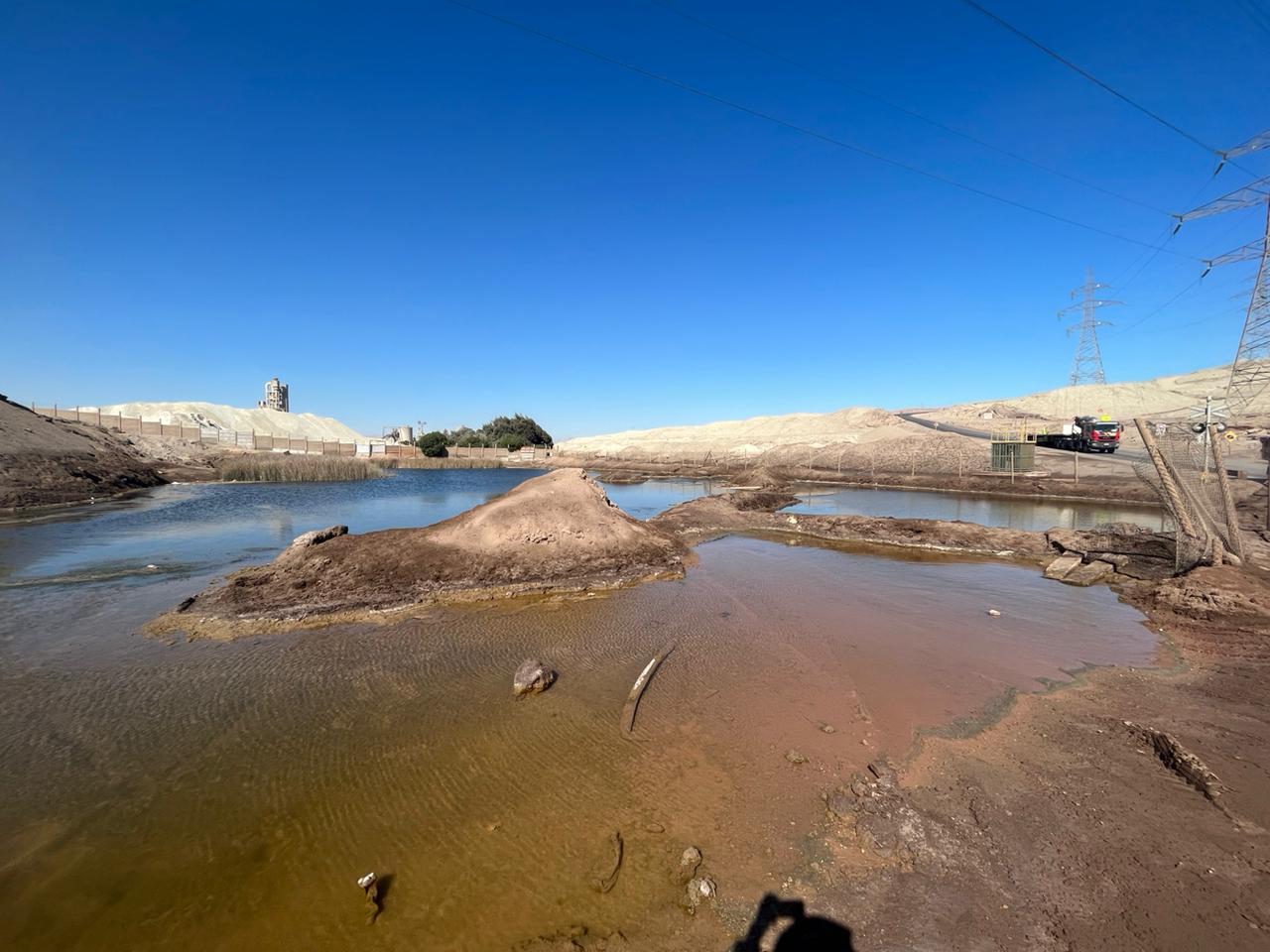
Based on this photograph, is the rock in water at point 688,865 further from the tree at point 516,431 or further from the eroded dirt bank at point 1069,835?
the tree at point 516,431

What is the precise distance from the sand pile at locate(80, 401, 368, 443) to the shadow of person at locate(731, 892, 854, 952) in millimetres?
101084

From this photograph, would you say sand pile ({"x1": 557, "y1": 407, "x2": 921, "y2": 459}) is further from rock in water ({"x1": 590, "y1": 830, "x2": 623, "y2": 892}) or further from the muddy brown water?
rock in water ({"x1": 590, "y1": 830, "x2": 623, "y2": 892})

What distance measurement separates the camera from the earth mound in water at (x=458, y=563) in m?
9.81

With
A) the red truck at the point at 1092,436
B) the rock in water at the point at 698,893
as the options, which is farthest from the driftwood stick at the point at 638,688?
the red truck at the point at 1092,436

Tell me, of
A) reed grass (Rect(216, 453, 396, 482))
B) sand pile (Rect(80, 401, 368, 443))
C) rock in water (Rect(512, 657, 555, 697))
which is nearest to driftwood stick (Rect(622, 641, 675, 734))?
rock in water (Rect(512, 657, 555, 697))

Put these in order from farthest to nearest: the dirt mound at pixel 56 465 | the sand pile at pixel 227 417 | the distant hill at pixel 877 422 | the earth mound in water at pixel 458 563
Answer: the sand pile at pixel 227 417 < the distant hill at pixel 877 422 < the dirt mound at pixel 56 465 < the earth mound in water at pixel 458 563

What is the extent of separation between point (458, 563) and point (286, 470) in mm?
38121

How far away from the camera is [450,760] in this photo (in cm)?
536

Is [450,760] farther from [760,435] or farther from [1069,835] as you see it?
[760,435]

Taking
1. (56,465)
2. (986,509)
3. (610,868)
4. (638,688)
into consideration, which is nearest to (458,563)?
(638,688)

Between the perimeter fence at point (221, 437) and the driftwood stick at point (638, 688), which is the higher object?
the perimeter fence at point (221, 437)

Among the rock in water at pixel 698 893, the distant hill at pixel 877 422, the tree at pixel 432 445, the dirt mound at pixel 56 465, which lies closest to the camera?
the rock in water at pixel 698 893

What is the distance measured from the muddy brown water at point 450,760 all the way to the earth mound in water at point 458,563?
3.89 ft

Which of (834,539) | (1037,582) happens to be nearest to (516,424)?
(834,539)
